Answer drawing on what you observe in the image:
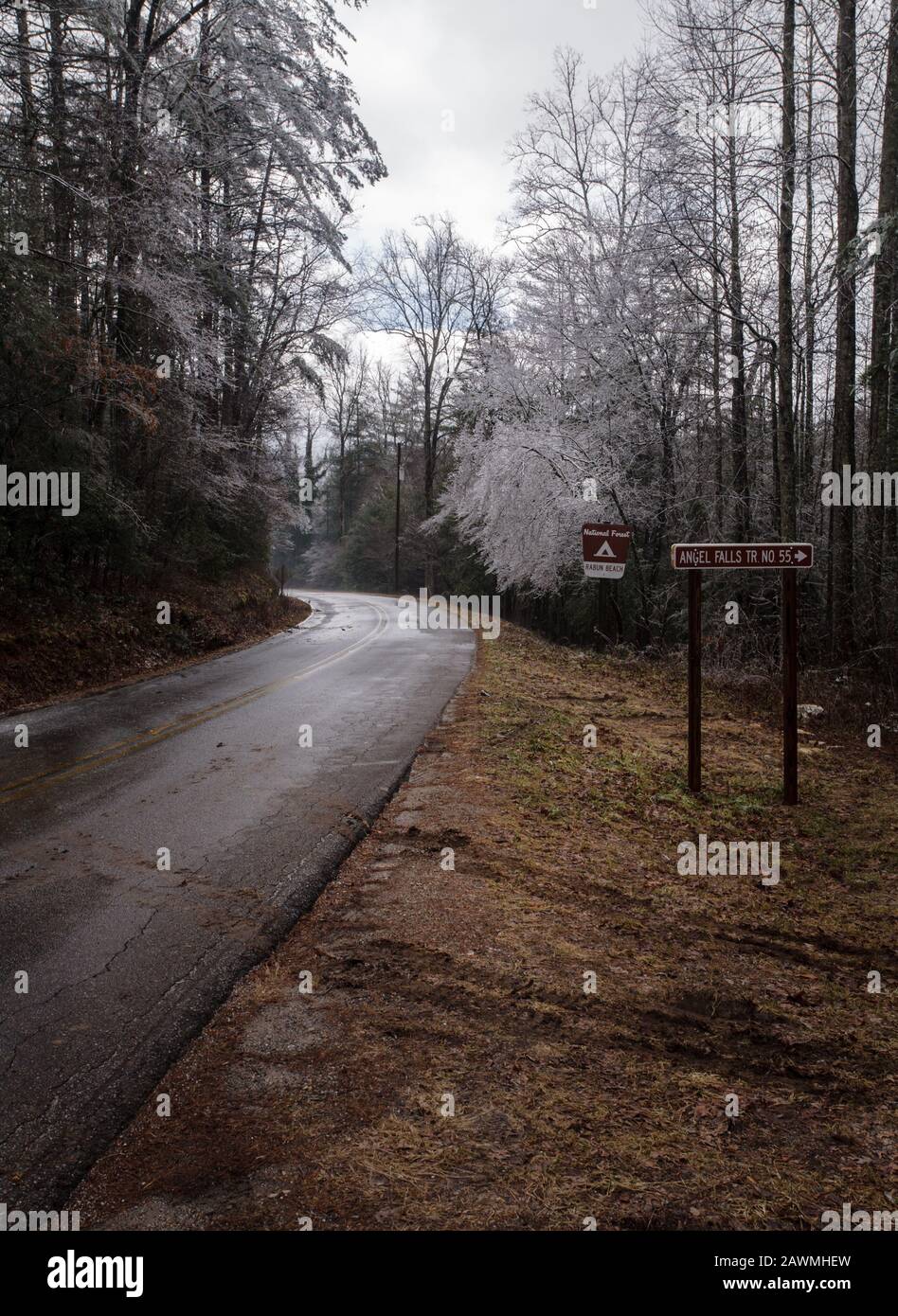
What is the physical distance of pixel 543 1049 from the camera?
3596mm

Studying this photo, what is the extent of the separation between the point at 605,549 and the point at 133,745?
7.12 meters

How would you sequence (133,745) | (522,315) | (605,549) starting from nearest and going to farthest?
(133,745)
(605,549)
(522,315)

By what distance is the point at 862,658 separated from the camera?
12.2 metres

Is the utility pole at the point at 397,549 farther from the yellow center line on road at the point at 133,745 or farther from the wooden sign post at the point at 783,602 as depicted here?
the wooden sign post at the point at 783,602

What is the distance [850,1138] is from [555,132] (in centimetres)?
2301

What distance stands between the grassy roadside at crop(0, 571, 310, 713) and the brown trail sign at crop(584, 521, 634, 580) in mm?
8026

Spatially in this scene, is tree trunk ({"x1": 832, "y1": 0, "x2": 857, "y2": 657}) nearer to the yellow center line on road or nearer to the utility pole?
the yellow center line on road

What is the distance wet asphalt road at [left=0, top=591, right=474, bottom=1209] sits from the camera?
131 inches

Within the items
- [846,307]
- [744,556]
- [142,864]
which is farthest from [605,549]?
[142,864]

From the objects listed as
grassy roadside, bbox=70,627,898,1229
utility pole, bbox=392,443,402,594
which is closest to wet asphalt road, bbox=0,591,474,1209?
grassy roadside, bbox=70,627,898,1229

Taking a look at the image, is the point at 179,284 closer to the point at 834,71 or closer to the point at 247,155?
the point at 247,155

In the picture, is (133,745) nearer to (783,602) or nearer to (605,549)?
(783,602)

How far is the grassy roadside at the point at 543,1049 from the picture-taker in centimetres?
276

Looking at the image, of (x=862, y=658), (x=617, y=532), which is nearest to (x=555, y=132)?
(x=617, y=532)
